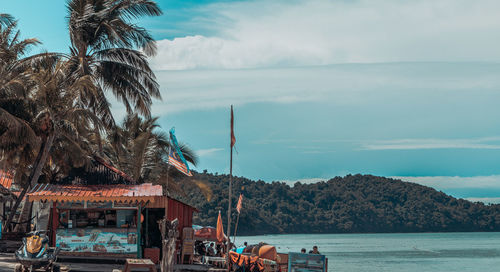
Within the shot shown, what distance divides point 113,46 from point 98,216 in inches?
374

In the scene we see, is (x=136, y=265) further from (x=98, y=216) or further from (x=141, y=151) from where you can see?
(x=141, y=151)

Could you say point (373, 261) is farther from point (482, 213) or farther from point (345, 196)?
point (482, 213)

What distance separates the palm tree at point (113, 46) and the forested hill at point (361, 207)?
351 ft

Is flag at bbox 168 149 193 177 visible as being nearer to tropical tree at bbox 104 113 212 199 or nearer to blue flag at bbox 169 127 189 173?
blue flag at bbox 169 127 189 173

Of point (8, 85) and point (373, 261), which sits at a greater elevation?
point (8, 85)

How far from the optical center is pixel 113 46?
2800 cm

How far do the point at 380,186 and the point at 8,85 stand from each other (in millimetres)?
138198

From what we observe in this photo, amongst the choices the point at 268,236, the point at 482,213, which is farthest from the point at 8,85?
the point at 482,213

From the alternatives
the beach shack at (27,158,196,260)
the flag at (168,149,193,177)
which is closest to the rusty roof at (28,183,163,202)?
the beach shack at (27,158,196,260)

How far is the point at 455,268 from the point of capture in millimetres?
64562

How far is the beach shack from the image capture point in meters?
20.3

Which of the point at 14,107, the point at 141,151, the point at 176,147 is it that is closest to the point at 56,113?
the point at 14,107

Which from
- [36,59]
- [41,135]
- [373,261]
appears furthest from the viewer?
[373,261]

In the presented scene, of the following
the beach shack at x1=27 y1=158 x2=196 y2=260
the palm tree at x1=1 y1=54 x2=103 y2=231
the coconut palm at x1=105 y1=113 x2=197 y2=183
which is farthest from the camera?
the coconut palm at x1=105 y1=113 x2=197 y2=183
